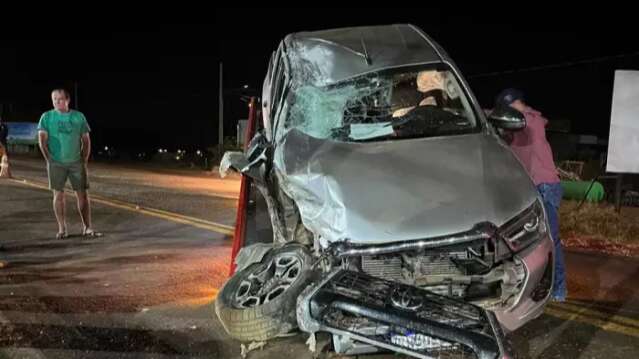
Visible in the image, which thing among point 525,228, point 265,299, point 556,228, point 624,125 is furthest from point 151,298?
point 624,125

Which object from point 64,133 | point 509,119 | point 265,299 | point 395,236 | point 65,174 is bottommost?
point 265,299

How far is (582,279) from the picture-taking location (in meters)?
6.25

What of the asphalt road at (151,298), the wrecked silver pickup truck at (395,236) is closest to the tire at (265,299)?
the wrecked silver pickup truck at (395,236)

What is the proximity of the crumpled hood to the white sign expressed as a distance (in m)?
4.94

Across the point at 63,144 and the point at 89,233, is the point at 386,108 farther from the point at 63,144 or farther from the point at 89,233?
the point at 89,233

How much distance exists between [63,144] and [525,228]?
5.93 meters

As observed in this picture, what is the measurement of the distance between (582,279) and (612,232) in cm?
246

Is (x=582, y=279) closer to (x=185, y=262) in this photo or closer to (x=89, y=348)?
(x=185, y=262)

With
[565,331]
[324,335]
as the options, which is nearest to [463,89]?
[565,331]

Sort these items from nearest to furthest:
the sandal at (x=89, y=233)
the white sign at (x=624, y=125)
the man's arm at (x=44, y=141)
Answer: the man's arm at (x=44, y=141)
the sandal at (x=89, y=233)
the white sign at (x=624, y=125)

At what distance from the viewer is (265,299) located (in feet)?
13.1

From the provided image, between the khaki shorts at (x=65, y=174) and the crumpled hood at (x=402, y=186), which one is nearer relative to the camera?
the crumpled hood at (x=402, y=186)

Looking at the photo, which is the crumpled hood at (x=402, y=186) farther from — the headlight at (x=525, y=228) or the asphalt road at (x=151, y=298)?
the asphalt road at (x=151, y=298)

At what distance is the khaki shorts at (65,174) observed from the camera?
7.81 metres
